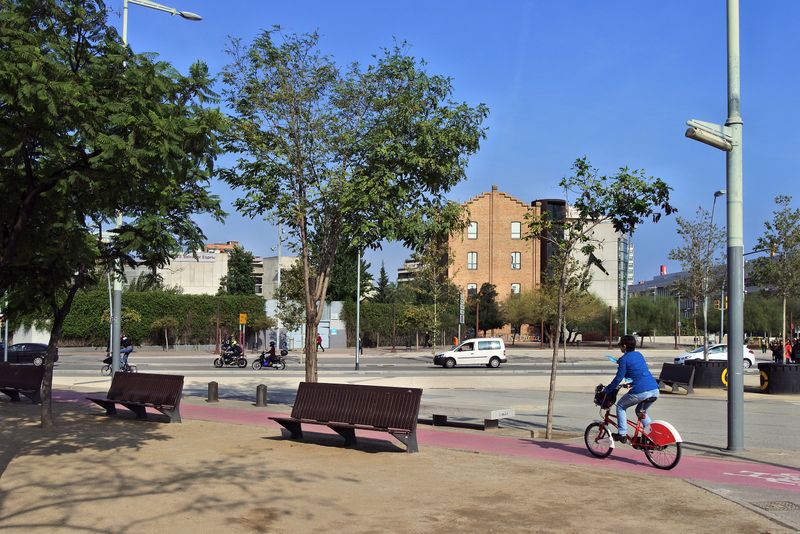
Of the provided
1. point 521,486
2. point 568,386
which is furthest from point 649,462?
point 568,386

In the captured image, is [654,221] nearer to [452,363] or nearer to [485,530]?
[485,530]

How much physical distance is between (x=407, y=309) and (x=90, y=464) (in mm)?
50508

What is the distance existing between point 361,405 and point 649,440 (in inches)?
169

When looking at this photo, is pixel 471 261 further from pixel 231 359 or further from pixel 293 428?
pixel 293 428

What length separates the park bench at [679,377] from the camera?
24.8 m

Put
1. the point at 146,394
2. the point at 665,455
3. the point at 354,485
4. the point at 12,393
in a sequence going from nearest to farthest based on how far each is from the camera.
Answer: the point at 354,485 < the point at 665,455 < the point at 146,394 < the point at 12,393

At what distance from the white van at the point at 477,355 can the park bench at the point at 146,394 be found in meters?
27.3

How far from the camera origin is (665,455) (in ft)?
33.9

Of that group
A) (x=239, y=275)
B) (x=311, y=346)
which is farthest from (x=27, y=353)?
(x=239, y=275)

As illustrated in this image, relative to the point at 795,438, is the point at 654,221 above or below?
above

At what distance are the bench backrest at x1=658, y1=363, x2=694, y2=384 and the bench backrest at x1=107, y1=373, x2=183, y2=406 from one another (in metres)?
15.9

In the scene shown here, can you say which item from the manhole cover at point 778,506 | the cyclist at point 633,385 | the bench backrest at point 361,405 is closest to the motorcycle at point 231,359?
the bench backrest at point 361,405

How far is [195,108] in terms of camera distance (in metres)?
9.88

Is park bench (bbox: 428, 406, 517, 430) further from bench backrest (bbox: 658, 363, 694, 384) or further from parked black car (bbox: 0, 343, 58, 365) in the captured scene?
parked black car (bbox: 0, 343, 58, 365)
